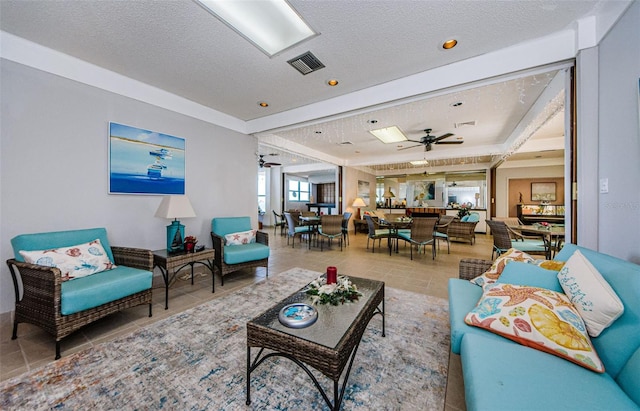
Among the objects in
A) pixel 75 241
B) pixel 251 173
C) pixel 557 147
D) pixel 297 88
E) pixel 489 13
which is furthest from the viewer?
pixel 557 147

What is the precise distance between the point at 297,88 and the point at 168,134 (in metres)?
2.07

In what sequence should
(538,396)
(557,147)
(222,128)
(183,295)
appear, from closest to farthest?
1. (538,396)
2. (183,295)
3. (222,128)
4. (557,147)

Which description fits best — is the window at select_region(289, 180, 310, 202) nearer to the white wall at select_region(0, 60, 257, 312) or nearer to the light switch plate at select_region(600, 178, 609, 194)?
the white wall at select_region(0, 60, 257, 312)

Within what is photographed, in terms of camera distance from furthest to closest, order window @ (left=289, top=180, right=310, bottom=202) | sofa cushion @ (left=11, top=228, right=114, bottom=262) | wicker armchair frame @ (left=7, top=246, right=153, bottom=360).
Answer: window @ (left=289, top=180, right=310, bottom=202) < sofa cushion @ (left=11, top=228, right=114, bottom=262) < wicker armchair frame @ (left=7, top=246, right=153, bottom=360)

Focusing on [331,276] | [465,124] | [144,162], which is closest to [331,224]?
[465,124]

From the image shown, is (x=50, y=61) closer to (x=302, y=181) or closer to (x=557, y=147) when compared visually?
(x=557, y=147)

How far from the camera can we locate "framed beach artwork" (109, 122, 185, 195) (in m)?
2.94

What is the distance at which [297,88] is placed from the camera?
333 centimetres

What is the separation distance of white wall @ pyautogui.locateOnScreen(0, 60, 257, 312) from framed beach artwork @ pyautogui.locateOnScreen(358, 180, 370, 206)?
689 centimetres

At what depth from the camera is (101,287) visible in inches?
77.0

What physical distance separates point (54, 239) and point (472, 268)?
4.10 metres

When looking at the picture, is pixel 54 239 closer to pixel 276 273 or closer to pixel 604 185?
pixel 276 273

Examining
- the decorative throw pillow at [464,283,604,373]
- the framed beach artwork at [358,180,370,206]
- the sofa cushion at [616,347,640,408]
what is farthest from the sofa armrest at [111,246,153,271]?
the framed beach artwork at [358,180,370,206]

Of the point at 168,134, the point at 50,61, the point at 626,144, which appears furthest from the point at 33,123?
the point at 626,144
